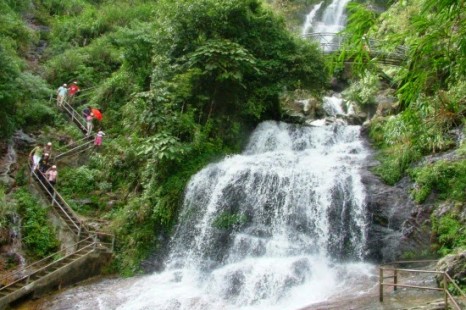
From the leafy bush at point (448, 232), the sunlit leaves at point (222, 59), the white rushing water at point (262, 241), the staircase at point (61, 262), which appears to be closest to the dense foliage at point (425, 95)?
the leafy bush at point (448, 232)

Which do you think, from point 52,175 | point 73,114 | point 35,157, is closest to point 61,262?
point 52,175

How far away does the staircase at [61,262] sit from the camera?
12281mm

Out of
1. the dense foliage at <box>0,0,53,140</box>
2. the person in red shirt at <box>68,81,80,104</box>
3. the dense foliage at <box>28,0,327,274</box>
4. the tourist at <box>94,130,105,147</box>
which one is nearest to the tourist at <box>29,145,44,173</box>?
the dense foliage at <box>28,0,327,274</box>

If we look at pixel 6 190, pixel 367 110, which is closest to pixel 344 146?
pixel 367 110

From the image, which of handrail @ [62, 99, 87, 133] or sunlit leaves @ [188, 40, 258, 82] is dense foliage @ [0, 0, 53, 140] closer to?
handrail @ [62, 99, 87, 133]

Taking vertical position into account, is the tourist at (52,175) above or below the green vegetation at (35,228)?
above

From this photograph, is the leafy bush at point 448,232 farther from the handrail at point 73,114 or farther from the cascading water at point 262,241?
the handrail at point 73,114

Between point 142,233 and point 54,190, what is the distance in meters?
3.54

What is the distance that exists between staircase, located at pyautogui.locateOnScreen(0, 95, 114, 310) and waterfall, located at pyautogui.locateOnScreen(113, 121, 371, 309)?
1.86 metres

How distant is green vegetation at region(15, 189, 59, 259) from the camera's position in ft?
47.7

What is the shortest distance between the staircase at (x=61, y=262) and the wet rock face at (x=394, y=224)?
27.3ft

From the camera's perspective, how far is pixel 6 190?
16031 millimetres

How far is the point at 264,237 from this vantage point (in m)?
14.2

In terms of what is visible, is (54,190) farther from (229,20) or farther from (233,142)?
(229,20)
